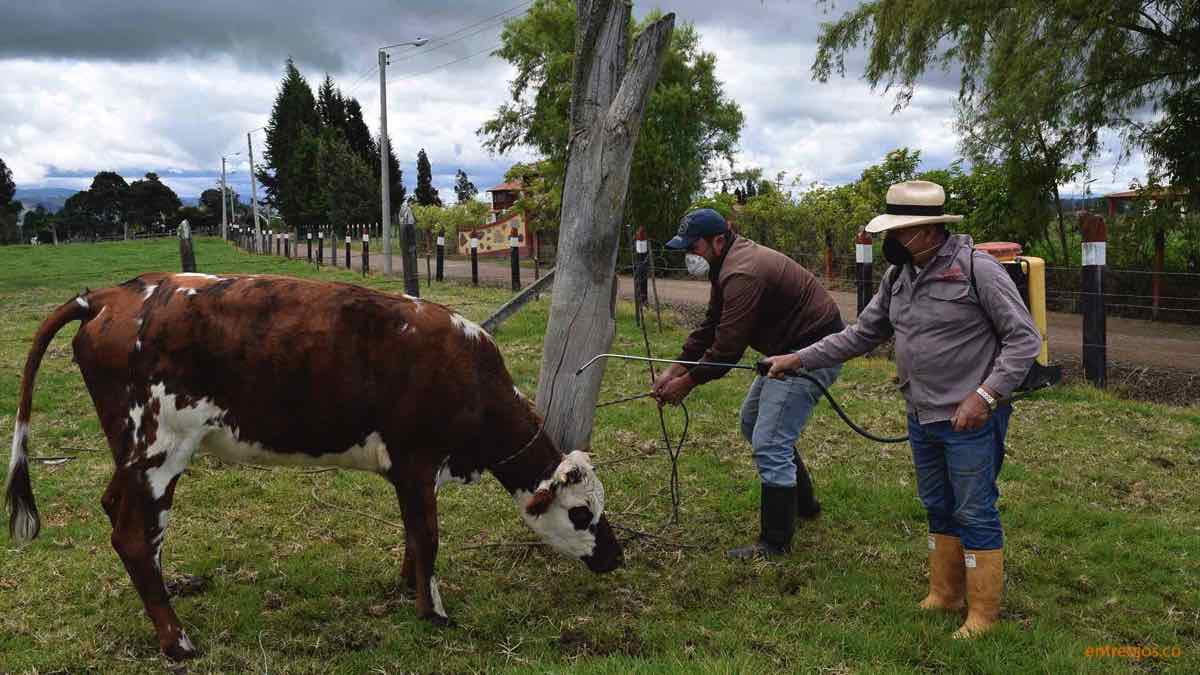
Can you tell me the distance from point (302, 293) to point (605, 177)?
158cm

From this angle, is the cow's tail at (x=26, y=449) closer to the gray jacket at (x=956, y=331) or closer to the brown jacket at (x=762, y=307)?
the brown jacket at (x=762, y=307)

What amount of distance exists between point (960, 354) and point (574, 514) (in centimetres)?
193

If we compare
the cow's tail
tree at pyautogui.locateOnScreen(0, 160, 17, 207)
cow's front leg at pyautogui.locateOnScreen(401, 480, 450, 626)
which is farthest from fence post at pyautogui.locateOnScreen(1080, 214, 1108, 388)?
tree at pyautogui.locateOnScreen(0, 160, 17, 207)

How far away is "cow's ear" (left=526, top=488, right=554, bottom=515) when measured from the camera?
4.39m

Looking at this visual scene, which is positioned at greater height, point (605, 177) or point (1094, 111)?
point (1094, 111)

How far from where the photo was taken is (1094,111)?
12078 millimetres

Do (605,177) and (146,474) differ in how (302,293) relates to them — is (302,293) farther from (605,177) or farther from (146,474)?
(605,177)

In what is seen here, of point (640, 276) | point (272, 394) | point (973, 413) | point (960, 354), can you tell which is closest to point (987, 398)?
point (973, 413)

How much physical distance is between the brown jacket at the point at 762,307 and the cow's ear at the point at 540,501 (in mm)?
1025

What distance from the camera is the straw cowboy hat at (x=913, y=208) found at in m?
3.78

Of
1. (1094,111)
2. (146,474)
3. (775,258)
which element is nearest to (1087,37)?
(1094,111)

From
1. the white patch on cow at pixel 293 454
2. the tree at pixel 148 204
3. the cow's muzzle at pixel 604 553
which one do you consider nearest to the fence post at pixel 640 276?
the cow's muzzle at pixel 604 553

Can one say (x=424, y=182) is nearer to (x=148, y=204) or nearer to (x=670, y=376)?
(x=148, y=204)

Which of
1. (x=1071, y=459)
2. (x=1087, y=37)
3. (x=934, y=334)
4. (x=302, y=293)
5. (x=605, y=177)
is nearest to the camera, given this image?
(x=934, y=334)
